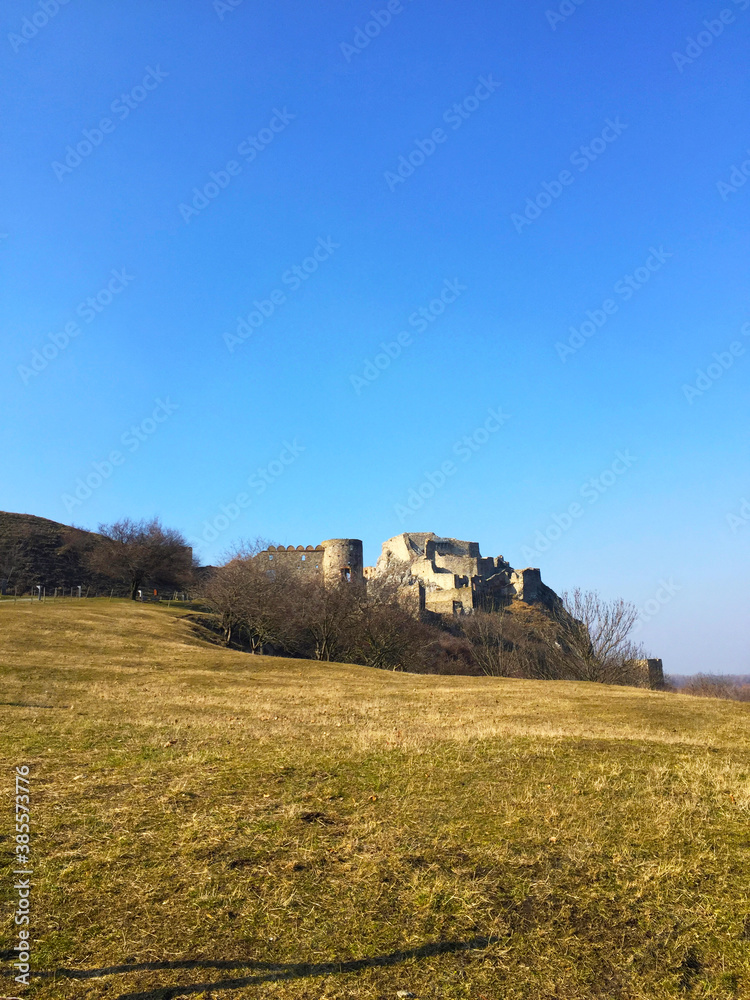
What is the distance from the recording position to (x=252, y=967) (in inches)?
201

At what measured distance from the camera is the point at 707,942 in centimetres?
556

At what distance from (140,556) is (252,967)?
219 ft

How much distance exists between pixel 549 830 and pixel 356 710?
1024cm

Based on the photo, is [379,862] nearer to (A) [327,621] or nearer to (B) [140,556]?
(A) [327,621]

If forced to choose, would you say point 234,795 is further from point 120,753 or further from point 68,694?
point 68,694

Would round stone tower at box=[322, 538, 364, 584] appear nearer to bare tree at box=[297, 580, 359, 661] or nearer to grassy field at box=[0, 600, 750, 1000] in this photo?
bare tree at box=[297, 580, 359, 661]

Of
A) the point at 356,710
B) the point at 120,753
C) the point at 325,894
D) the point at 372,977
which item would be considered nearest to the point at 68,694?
the point at 356,710

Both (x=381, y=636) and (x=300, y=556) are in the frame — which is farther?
(x=300, y=556)

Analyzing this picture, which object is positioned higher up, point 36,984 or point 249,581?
point 249,581

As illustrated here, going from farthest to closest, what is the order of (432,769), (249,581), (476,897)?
(249,581)
(432,769)
(476,897)

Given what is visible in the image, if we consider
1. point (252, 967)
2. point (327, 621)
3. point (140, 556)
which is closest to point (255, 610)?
point (327, 621)

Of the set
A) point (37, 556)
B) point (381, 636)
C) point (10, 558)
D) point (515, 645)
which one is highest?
point (37, 556)

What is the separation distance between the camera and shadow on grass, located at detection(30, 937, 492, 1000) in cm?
481

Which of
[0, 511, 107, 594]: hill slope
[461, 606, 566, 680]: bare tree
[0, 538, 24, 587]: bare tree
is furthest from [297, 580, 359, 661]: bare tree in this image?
[0, 538, 24, 587]: bare tree
